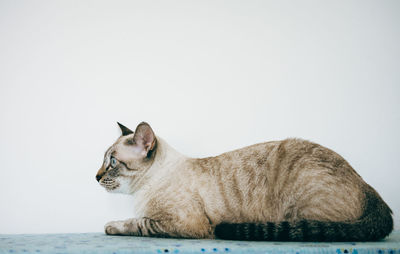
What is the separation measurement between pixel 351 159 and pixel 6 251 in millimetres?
2321

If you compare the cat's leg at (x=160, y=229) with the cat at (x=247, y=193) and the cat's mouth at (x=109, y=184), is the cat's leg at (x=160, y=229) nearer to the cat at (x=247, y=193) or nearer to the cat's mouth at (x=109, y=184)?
the cat at (x=247, y=193)

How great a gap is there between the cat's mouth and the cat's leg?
30 centimetres

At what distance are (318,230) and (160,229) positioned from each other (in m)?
0.80

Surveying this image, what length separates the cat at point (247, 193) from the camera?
1.48 metres

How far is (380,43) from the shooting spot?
2.66 meters

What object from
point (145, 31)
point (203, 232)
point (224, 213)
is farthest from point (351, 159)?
point (145, 31)

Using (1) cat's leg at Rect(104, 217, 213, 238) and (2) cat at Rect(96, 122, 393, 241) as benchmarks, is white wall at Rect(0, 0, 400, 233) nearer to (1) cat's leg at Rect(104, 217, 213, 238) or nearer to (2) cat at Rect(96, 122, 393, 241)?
(2) cat at Rect(96, 122, 393, 241)

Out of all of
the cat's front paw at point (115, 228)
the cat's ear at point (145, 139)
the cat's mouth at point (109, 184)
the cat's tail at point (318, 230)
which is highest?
the cat's ear at point (145, 139)


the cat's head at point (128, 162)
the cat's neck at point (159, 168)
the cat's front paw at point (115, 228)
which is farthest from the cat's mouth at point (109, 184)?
the cat's front paw at point (115, 228)

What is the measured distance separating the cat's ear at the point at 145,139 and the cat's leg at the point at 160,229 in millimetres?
458

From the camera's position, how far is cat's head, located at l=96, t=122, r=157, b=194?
200 cm

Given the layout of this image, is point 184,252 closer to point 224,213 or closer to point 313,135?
point 224,213

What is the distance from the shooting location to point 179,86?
261 centimetres

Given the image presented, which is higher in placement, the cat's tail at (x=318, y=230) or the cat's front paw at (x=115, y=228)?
the cat's tail at (x=318, y=230)
